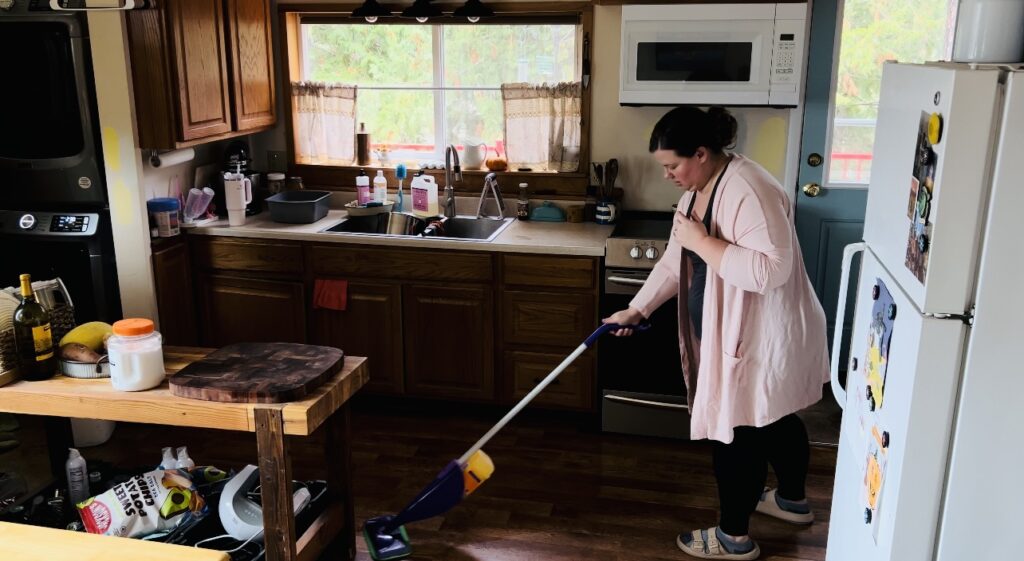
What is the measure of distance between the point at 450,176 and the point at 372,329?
810 millimetres

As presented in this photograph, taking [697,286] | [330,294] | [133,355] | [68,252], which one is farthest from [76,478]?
[697,286]

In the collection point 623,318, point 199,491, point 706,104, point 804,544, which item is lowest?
point 804,544

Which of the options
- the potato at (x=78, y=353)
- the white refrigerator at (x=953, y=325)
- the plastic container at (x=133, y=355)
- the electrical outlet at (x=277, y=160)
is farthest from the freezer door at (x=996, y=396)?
the electrical outlet at (x=277, y=160)

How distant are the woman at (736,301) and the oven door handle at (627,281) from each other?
0.70 meters

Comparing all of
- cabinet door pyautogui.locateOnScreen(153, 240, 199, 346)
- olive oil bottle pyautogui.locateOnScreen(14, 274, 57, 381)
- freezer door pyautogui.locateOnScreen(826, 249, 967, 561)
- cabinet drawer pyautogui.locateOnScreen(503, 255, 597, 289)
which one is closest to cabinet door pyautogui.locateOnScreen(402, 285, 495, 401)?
cabinet drawer pyautogui.locateOnScreen(503, 255, 597, 289)

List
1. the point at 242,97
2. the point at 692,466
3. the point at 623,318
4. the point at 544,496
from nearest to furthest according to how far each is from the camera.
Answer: the point at 623,318 → the point at 544,496 → the point at 692,466 → the point at 242,97

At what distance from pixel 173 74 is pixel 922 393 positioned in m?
2.98

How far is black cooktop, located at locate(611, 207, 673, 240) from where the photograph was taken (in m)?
3.45

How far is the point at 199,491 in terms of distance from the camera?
2.54m

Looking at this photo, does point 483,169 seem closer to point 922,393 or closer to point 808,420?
point 808,420

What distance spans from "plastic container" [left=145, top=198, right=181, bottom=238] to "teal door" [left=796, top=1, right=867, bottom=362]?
2.74 metres

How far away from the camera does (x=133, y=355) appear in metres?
2.11

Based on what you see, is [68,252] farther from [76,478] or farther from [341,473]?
[341,473]

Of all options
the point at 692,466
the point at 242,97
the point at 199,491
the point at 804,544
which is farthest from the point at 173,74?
the point at 804,544
